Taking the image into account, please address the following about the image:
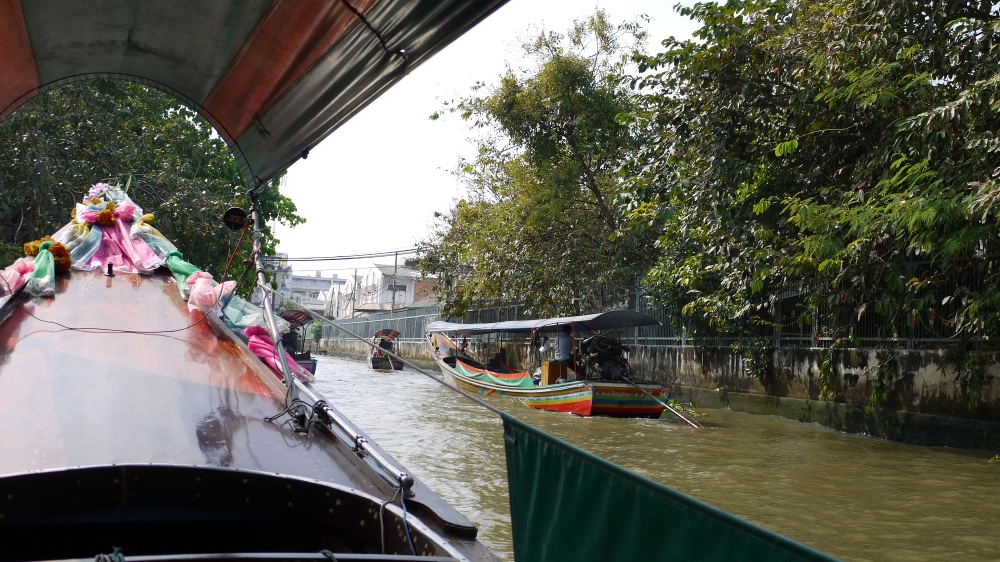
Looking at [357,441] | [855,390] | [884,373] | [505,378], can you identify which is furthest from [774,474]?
[505,378]

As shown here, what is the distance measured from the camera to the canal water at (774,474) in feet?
16.2

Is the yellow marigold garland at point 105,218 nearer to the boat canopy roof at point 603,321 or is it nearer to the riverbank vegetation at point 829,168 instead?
the riverbank vegetation at point 829,168

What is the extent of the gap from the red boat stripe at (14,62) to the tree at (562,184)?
11003mm

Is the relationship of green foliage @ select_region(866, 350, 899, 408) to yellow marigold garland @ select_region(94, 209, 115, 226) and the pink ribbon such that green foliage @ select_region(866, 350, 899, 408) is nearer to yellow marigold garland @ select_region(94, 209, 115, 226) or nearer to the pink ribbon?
the pink ribbon

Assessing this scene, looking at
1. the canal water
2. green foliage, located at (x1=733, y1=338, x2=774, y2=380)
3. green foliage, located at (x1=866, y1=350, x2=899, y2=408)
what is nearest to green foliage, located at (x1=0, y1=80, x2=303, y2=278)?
the canal water

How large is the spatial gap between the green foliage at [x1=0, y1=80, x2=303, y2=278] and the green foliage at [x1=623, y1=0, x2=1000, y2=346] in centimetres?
783

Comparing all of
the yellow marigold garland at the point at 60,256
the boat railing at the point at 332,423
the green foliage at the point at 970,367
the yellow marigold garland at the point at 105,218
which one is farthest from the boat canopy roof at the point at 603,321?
the boat railing at the point at 332,423

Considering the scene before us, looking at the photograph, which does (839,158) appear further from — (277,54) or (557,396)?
(277,54)

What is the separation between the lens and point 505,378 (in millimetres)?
14258

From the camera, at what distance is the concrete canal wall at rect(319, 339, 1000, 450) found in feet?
26.6

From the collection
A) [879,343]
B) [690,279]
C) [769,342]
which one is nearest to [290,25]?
[690,279]

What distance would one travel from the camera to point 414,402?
13.3 m

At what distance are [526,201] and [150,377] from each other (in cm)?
1218

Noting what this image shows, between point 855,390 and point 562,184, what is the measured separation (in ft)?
22.9
